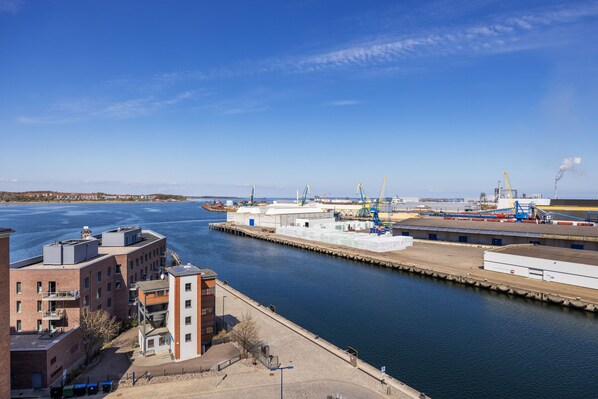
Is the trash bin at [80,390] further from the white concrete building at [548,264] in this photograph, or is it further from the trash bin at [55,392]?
the white concrete building at [548,264]

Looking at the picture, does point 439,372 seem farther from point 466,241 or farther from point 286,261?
point 466,241

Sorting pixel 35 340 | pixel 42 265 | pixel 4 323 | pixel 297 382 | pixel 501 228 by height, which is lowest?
pixel 297 382

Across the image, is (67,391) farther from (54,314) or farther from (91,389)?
(54,314)

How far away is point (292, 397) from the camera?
1598cm

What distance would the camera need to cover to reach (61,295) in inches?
801

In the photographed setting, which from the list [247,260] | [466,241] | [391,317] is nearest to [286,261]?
[247,260]

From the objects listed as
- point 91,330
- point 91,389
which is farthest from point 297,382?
point 91,330

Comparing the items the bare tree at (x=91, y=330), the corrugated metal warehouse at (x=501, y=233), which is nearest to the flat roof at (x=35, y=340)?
the bare tree at (x=91, y=330)

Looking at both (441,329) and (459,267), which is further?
(459,267)

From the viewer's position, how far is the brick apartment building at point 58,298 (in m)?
16.8

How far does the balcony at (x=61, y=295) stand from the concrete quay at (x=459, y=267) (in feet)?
119

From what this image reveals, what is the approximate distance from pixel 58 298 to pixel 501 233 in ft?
196

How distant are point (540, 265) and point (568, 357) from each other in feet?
61.0

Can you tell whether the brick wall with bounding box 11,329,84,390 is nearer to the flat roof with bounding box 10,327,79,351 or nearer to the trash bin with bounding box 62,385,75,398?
the flat roof with bounding box 10,327,79,351
